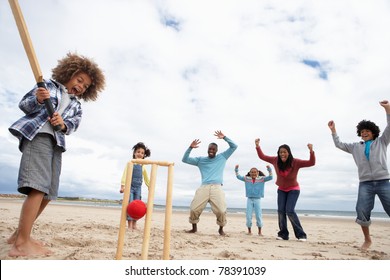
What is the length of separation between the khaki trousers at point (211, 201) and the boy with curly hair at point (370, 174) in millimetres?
2637

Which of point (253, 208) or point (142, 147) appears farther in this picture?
point (253, 208)

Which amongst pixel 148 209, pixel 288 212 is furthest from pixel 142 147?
pixel 148 209

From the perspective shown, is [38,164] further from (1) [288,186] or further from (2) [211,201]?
(1) [288,186]

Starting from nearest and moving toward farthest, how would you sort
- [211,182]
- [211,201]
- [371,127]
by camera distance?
[371,127] → [211,201] → [211,182]

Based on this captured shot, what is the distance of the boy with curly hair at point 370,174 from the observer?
4.46m

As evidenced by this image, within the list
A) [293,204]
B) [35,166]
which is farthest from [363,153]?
[35,166]

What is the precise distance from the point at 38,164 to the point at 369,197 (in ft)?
15.8

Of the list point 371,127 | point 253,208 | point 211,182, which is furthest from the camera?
point 253,208

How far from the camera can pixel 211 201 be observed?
6289mm

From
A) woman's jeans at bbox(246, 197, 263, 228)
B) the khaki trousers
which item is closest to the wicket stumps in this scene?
the khaki trousers

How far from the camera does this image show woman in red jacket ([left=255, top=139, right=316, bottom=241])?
570 centimetres

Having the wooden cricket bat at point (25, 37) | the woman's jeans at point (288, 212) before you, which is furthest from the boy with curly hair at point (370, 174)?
the wooden cricket bat at point (25, 37)

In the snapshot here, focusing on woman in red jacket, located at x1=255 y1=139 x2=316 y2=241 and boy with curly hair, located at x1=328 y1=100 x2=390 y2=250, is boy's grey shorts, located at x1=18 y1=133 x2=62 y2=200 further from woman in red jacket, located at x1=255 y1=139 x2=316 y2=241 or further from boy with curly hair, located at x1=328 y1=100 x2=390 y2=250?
boy with curly hair, located at x1=328 y1=100 x2=390 y2=250
